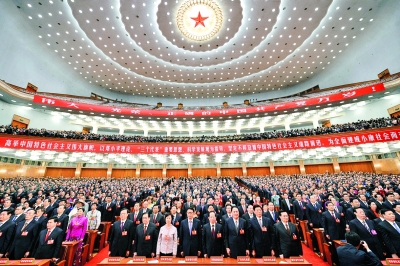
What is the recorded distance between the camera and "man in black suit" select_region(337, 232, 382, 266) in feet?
6.64

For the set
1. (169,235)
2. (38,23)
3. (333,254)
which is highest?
(38,23)

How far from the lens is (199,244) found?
3.38 metres

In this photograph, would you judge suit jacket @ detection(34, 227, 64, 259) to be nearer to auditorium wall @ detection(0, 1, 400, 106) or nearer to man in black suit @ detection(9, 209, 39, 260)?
man in black suit @ detection(9, 209, 39, 260)

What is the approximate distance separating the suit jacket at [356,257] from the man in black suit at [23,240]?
501 centimetres

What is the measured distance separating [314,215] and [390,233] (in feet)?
6.27

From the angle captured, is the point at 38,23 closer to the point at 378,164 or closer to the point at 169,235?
the point at 169,235

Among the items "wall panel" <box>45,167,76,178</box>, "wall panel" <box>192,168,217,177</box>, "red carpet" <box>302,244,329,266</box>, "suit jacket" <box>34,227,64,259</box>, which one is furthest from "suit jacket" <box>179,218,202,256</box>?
"wall panel" <box>45,167,76,178</box>

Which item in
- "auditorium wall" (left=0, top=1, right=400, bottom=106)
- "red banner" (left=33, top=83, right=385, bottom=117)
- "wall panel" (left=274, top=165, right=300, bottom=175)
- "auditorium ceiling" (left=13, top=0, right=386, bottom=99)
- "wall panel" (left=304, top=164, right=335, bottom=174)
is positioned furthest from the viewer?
"wall panel" (left=274, top=165, right=300, bottom=175)

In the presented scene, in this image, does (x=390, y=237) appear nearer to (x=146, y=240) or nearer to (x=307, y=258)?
(x=307, y=258)

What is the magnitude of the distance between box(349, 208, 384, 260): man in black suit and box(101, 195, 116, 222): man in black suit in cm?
667

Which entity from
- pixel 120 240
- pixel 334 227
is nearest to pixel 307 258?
pixel 334 227

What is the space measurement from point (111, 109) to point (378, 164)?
2636 cm

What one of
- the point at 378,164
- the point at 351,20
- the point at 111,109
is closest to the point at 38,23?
the point at 111,109

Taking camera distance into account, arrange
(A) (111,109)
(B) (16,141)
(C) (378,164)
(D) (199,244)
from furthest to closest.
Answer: (A) (111,109), (C) (378,164), (B) (16,141), (D) (199,244)
